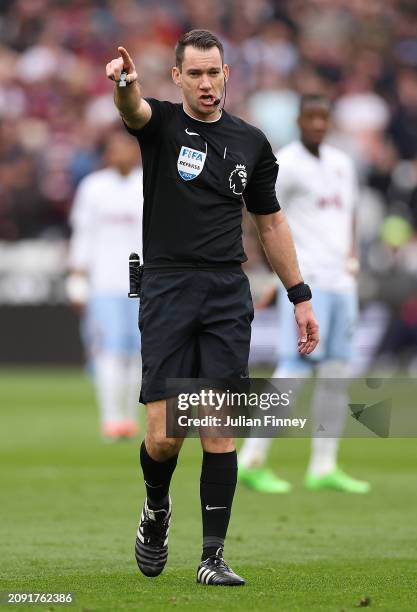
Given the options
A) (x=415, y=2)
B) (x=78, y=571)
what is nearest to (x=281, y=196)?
(x=78, y=571)

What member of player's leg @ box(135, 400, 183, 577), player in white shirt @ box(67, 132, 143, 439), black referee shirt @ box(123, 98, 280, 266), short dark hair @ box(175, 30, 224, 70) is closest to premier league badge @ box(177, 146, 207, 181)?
black referee shirt @ box(123, 98, 280, 266)

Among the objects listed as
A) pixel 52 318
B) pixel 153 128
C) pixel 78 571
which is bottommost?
pixel 52 318

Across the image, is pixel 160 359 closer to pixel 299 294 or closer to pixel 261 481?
pixel 299 294

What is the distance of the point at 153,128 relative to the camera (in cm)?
593

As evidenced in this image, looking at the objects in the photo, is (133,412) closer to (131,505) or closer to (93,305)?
(93,305)

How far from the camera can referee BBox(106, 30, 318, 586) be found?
5926mm

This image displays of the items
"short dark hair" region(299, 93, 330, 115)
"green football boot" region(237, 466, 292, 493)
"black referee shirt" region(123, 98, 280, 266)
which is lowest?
"green football boot" region(237, 466, 292, 493)

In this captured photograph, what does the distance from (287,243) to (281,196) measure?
3.57m

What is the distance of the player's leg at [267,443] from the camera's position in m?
9.77

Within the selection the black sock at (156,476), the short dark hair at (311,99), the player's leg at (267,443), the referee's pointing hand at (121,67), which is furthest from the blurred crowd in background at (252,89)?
the referee's pointing hand at (121,67)

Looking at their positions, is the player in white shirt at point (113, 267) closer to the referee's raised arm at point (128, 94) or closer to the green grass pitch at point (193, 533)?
the green grass pitch at point (193, 533)

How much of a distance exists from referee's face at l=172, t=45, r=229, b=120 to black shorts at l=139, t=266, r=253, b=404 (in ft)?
2.27

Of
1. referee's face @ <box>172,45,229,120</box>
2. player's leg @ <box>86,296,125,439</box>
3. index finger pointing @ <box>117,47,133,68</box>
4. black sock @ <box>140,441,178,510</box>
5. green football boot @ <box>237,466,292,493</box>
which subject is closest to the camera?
index finger pointing @ <box>117,47,133,68</box>

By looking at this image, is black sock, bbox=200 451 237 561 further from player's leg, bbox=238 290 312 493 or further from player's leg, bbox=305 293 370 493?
player's leg, bbox=238 290 312 493
